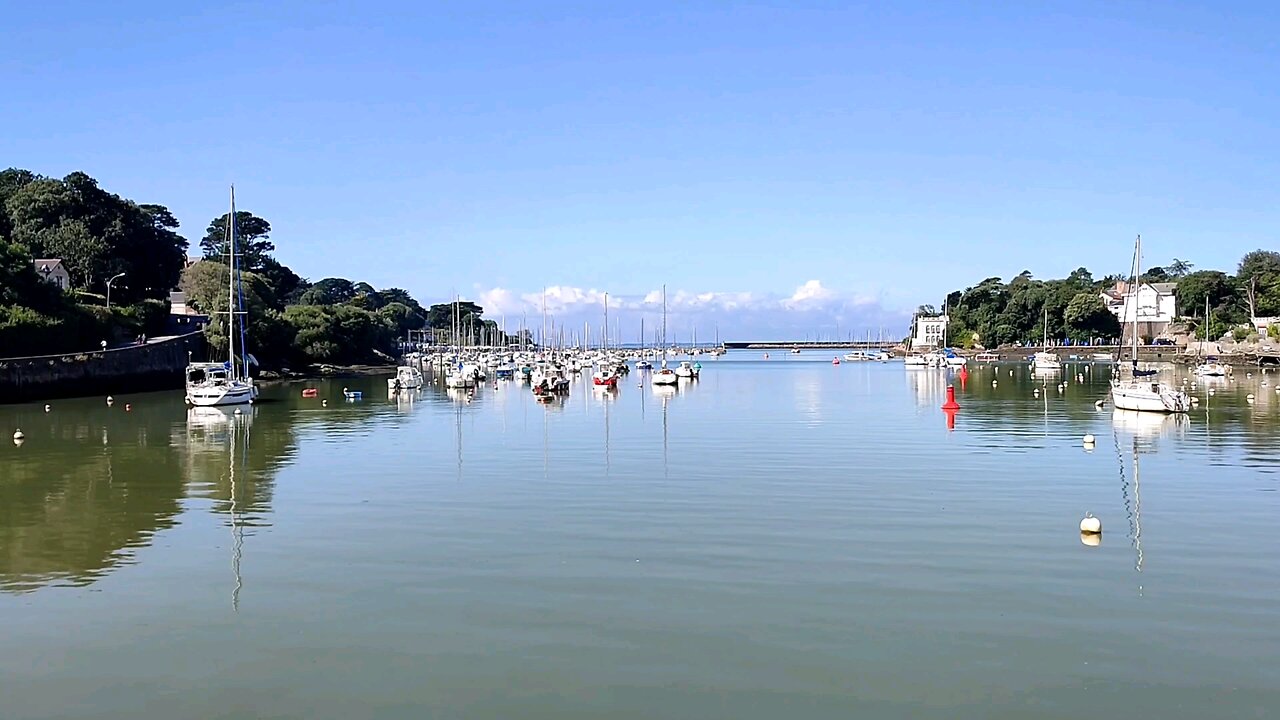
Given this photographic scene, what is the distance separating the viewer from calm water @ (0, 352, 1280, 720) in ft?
37.4

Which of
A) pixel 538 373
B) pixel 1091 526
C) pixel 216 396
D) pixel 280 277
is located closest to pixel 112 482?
pixel 1091 526

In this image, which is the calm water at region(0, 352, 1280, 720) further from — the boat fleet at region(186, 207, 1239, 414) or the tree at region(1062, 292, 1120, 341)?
the tree at region(1062, 292, 1120, 341)

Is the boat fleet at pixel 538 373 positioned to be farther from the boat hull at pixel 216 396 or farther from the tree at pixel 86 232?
the tree at pixel 86 232

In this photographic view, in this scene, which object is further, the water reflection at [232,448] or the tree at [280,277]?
the tree at [280,277]

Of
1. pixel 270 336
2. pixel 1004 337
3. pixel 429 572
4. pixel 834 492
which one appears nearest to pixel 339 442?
pixel 834 492

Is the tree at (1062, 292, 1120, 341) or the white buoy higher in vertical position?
the tree at (1062, 292, 1120, 341)

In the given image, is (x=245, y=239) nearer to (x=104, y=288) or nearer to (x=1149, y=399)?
(x=104, y=288)

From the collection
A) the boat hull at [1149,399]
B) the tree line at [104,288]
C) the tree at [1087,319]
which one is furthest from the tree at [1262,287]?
the tree line at [104,288]

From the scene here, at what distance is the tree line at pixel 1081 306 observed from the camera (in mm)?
138375

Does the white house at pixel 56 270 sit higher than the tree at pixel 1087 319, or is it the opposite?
the white house at pixel 56 270

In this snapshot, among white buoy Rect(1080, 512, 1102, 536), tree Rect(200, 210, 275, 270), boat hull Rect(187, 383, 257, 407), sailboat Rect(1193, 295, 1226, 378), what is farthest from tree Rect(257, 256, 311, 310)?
white buoy Rect(1080, 512, 1102, 536)

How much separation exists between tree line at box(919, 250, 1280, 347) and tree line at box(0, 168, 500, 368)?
9538 cm

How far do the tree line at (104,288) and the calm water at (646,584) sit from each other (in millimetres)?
39743

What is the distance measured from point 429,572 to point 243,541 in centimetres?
489
